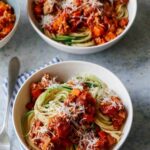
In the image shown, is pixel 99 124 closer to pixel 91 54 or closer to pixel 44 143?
pixel 44 143

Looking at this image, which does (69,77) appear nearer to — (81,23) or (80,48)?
(80,48)

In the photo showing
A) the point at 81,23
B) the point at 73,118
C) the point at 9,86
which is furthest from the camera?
the point at 81,23

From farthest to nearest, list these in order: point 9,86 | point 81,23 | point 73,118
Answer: point 81,23 < point 9,86 < point 73,118

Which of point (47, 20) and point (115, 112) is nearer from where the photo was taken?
point (115, 112)

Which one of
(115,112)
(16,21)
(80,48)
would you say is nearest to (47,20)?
(16,21)

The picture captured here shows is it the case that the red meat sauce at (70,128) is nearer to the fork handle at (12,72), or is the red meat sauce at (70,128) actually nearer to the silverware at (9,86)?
the silverware at (9,86)

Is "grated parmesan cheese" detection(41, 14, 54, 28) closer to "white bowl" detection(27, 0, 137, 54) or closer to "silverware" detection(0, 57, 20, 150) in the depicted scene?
"white bowl" detection(27, 0, 137, 54)

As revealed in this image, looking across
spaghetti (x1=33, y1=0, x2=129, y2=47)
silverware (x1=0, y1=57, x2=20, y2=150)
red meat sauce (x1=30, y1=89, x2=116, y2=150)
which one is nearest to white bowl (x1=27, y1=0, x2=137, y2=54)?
spaghetti (x1=33, y1=0, x2=129, y2=47)
